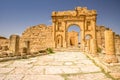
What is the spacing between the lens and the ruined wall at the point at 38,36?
33500 millimetres

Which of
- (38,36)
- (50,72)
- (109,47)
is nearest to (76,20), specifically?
(38,36)

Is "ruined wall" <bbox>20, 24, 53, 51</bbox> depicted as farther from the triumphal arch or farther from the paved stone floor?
the paved stone floor

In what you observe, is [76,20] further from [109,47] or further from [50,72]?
[50,72]

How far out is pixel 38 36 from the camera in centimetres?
3444

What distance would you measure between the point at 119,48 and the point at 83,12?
1017 centimetres

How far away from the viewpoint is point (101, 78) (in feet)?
15.9

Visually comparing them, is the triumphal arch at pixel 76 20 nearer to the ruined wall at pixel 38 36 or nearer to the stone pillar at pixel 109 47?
the ruined wall at pixel 38 36

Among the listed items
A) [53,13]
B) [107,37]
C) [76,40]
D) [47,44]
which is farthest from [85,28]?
[107,37]

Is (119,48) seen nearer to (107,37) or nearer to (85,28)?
(85,28)

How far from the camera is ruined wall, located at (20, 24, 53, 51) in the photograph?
110 feet

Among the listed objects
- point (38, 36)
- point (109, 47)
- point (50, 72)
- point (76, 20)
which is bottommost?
point (50, 72)

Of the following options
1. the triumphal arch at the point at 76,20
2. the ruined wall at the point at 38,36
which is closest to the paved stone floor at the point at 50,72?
the triumphal arch at the point at 76,20

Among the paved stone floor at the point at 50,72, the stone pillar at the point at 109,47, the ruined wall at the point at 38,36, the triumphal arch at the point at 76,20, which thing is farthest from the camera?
the ruined wall at the point at 38,36

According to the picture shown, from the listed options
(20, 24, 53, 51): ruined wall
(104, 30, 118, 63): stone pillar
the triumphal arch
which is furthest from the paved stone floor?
(20, 24, 53, 51): ruined wall
